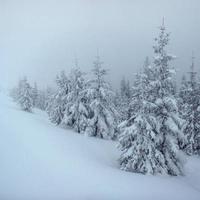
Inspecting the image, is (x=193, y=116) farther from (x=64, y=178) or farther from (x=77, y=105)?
(x=64, y=178)

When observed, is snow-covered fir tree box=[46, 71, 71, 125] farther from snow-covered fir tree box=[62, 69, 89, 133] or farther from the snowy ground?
the snowy ground

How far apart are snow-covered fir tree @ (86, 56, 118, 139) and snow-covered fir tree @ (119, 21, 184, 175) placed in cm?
1136

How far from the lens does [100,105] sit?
116 feet

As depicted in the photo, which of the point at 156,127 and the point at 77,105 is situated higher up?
the point at 77,105

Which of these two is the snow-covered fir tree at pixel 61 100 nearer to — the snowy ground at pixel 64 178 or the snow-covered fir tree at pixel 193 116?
the snowy ground at pixel 64 178

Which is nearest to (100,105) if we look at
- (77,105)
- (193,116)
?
(77,105)

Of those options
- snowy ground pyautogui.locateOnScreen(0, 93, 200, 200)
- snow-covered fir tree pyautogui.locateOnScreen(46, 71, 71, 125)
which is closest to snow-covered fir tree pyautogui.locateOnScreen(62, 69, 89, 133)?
snow-covered fir tree pyautogui.locateOnScreen(46, 71, 71, 125)

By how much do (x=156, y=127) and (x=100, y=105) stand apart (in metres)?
13.8

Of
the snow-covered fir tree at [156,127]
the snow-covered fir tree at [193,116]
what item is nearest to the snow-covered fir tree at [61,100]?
the snow-covered fir tree at [193,116]

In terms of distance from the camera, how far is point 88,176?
1830cm

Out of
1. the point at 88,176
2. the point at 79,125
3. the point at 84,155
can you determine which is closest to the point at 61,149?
the point at 84,155

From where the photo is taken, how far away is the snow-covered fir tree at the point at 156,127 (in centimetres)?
2219

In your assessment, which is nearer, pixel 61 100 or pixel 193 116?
pixel 193 116

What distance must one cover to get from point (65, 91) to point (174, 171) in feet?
78.0
